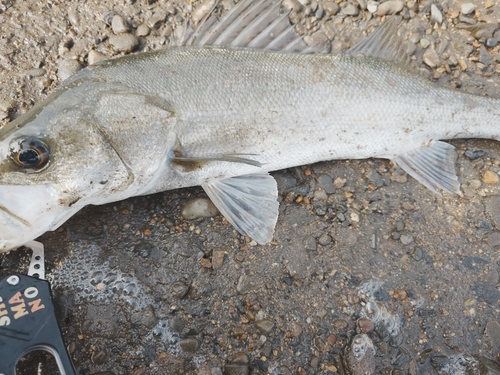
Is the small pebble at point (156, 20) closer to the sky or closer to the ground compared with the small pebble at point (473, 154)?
closer to the sky

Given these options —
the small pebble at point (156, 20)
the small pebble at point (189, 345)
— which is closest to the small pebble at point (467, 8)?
the small pebble at point (156, 20)

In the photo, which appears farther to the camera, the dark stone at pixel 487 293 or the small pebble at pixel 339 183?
the small pebble at pixel 339 183

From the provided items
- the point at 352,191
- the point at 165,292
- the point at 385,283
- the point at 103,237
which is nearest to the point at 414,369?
the point at 385,283

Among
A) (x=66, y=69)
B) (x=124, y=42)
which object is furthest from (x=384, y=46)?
(x=66, y=69)

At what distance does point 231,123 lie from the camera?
2795 millimetres

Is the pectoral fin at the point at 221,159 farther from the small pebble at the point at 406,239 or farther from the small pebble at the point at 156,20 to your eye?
the small pebble at the point at 156,20

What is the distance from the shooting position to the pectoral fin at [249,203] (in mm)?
2863

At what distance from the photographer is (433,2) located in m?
3.58

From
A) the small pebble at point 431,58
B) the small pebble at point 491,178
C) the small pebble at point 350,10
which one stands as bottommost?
the small pebble at point 491,178

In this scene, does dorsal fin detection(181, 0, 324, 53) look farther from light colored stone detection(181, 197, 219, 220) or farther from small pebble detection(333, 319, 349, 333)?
small pebble detection(333, 319, 349, 333)

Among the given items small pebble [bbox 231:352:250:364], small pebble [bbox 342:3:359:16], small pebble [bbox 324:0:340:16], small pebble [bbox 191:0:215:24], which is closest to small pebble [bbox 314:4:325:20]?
small pebble [bbox 324:0:340:16]

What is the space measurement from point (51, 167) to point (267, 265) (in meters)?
1.63

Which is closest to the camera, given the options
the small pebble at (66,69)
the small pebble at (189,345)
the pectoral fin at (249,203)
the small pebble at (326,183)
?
the small pebble at (189,345)

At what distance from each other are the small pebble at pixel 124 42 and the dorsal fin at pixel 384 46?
1900 millimetres
